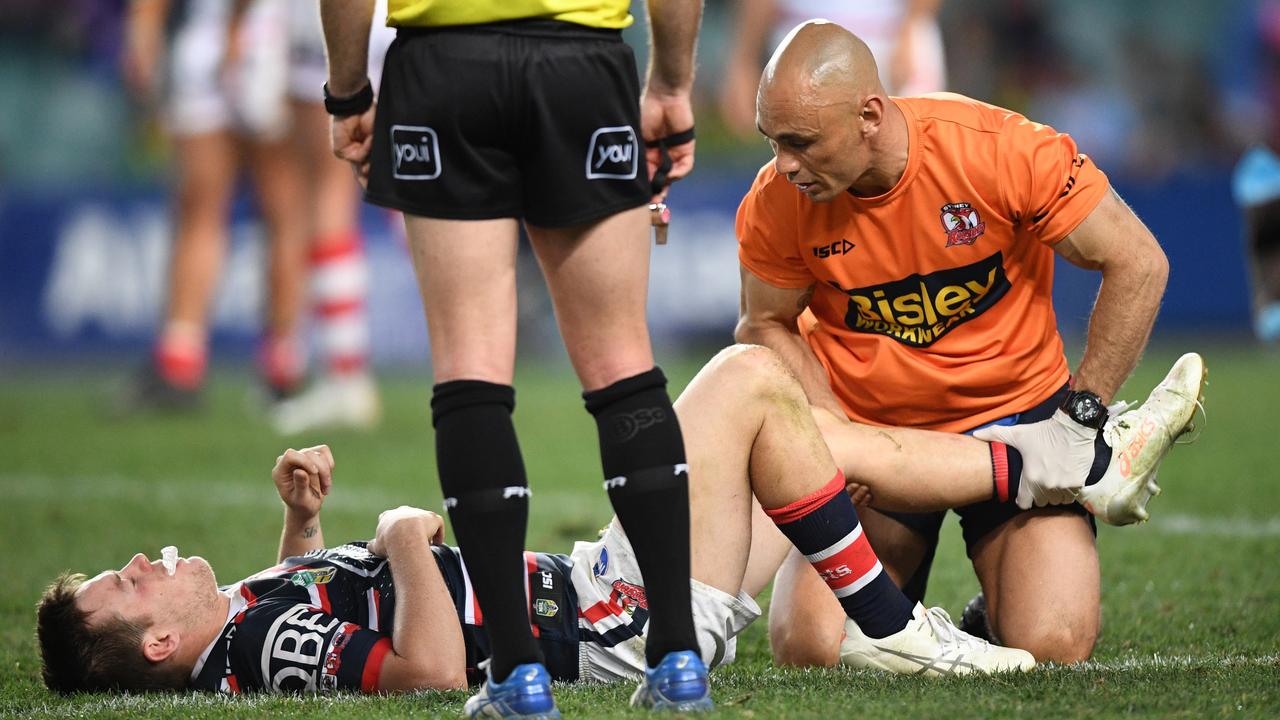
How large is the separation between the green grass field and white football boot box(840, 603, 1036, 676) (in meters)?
0.06

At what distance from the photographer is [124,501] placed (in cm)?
557

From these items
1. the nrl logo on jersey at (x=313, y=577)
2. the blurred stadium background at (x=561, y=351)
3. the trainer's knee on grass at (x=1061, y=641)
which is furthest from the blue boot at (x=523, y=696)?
the trainer's knee on grass at (x=1061, y=641)

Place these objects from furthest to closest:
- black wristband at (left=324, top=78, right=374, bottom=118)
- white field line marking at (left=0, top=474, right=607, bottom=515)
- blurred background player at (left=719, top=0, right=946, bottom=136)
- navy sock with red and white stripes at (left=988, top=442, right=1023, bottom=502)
A: blurred background player at (left=719, top=0, right=946, bottom=136), white field line marking at (left=0, top=474, right=607, bottom=515), navy sock with red and white stripes at (left=988, top=442, right=1023, bottom=502), black wristband at (left=324, top=78, right=374, bottom=118)

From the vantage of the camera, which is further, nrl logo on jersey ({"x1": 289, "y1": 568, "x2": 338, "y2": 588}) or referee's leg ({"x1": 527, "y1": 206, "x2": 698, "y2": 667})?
nrl logo on jersey ({"x1": 289, "y1": 568, "x2": 338, "y2": 588})

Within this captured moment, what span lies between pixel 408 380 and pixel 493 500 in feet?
25.6

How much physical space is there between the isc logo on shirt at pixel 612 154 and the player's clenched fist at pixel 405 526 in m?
0.75

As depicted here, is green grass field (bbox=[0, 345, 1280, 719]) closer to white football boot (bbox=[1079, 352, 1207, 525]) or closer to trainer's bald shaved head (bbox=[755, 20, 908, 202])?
white football boot (bbox=[1079, 352, 1207, 525])

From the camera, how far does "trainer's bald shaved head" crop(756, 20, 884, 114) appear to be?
9.71 ft

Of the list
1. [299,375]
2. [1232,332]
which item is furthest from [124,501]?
[1232,332]

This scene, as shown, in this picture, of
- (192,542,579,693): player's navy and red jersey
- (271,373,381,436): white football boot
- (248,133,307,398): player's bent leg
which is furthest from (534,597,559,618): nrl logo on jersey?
(248,133,307,398): player's bent leg

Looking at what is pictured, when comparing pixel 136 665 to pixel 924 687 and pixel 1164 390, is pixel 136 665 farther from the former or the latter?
pixel 1164 390

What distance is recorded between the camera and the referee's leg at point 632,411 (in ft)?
8.10

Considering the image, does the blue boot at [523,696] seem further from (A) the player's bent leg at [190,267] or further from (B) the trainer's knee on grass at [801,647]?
(A) the player's bent leg at [190,267]

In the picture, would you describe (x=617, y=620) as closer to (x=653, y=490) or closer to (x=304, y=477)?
(x=653, y=490)
